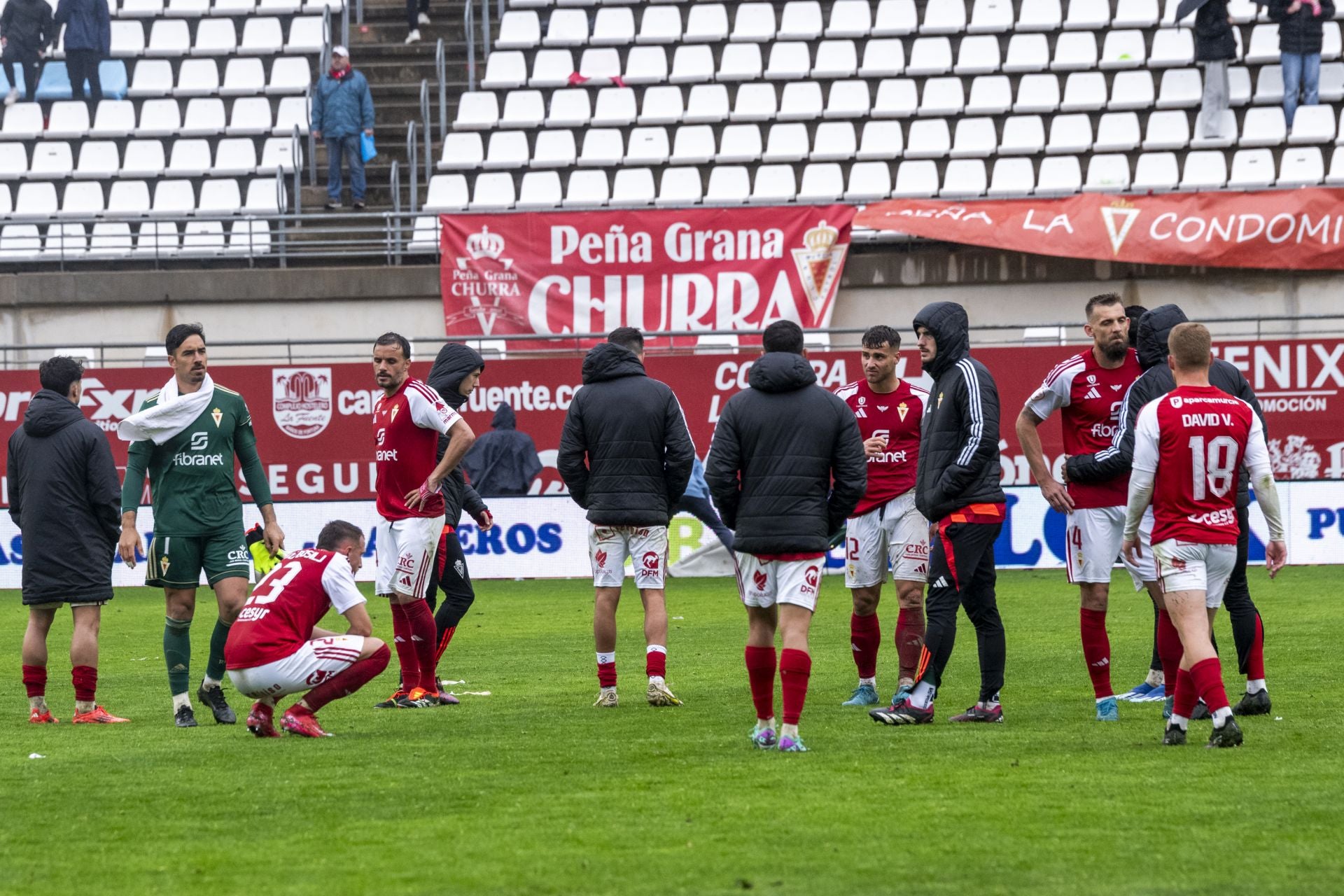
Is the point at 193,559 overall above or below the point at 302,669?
above

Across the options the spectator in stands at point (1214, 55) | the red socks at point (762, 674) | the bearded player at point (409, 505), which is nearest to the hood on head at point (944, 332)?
the red socks at point (762, 674)

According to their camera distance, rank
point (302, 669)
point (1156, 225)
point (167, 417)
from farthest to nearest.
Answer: point (1156, 225)
point (167, 417)
point (302, 669)

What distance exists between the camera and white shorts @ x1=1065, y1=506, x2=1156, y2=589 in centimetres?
853

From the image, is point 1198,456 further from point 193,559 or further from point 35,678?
point 35,678

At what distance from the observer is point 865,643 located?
9492 millimetres

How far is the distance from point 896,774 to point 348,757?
8.11 ft

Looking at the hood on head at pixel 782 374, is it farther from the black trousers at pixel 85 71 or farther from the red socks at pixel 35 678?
the black trousers at pixel 85 71

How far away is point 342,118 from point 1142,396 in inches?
724

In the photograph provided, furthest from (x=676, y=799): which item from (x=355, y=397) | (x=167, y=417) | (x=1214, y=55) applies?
(x=1214, y=55)

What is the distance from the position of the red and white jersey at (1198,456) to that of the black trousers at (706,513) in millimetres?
8540

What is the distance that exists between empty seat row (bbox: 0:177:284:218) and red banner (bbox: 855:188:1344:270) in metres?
9.04

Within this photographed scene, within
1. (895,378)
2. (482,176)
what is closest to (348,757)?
(895,378)

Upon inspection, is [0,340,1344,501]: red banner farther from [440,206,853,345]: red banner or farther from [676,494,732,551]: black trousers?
[676,494,732,551]: black trousers

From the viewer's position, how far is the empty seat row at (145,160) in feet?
84.6
